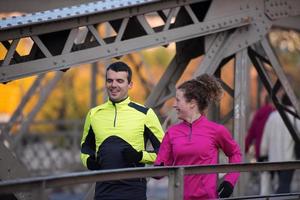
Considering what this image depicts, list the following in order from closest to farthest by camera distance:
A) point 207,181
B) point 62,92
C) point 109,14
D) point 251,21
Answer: point 207,181 → point 109,14 → point 251,21 → point 62,92

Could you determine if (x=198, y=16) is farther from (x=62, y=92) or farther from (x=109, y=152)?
(x=62, y=92)

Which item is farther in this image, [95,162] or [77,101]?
[77,101]

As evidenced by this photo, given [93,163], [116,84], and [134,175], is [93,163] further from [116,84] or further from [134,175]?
[134,175]

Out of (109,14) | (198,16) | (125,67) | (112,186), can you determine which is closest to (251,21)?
(198,16)

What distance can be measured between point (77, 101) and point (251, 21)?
2990 cm

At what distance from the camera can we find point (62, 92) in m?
39.7

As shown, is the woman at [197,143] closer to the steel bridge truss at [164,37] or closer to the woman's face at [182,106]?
the woman's face at [182,106]

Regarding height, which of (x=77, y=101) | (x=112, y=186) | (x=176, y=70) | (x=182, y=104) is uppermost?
(x=77, y=101)

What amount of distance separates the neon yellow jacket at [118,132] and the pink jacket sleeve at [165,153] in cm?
27

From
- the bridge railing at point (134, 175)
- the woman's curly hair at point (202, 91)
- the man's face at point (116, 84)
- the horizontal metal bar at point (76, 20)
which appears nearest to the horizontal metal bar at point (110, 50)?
the horizontal metal bar at point (76, 20)

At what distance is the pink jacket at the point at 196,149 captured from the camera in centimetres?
721

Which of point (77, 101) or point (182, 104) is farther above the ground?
point (77, 101)

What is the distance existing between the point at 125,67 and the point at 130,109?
1.20 ft

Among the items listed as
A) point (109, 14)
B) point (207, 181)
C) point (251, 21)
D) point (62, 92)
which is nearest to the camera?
point (207, 181)
